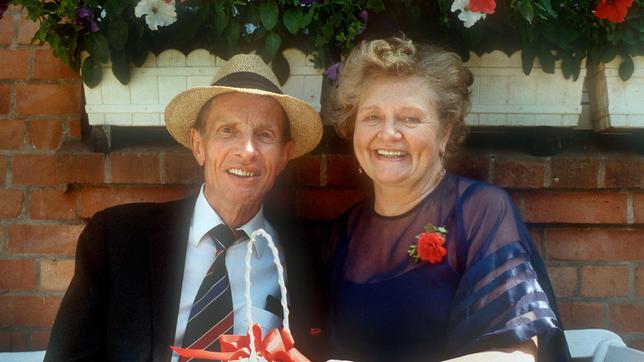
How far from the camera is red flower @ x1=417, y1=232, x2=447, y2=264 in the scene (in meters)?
1.90

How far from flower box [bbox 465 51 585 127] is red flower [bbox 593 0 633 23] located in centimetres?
25

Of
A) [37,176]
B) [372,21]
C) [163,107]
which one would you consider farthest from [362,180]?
[37,176]

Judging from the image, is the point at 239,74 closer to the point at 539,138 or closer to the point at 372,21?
the point at 372,21

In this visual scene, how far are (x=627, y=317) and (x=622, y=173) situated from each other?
0.52 metres

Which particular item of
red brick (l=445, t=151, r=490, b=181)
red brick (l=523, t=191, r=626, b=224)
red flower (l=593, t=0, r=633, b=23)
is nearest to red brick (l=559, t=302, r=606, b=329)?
red brick (l=523, t=191, r=626, b=224)

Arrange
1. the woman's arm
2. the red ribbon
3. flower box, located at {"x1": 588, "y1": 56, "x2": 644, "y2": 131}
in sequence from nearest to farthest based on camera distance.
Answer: the red ribbon, the woman's arm, flower box, located at {"x1": 588, "y1": 56, "x2": 644, "y2": 131}

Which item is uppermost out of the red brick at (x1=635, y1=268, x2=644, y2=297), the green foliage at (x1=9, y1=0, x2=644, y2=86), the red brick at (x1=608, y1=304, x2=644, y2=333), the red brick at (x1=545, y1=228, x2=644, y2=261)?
the green foliage at (x1=9, y1=0, x2=644, y2=86)

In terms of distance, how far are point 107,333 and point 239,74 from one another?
875 millimetres

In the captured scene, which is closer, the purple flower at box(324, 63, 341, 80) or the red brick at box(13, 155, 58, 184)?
the purple flower at box(324, 63, 341, 80)

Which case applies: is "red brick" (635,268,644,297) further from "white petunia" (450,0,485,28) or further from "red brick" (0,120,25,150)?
"red brick" (0,120,25,150)

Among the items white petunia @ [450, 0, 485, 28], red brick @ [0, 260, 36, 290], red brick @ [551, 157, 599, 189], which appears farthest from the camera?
red brick @ [0, 260, 36, 290]

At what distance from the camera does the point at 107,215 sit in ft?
7.11

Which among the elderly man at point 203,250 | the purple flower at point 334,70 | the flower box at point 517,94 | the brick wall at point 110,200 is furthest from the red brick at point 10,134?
the flower box at point 517,94

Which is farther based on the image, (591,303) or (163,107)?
(591,303)
